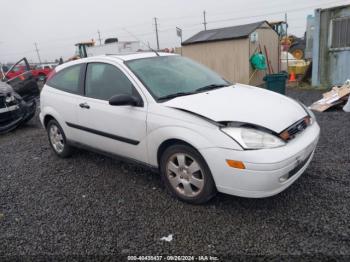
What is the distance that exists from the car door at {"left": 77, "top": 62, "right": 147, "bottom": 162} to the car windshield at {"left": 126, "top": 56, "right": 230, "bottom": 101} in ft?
0.61

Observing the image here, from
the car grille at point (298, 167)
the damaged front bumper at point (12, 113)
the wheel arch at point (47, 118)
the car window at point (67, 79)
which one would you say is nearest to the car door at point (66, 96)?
the car window at point (67, 79)

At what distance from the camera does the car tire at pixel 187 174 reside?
280 centimetres

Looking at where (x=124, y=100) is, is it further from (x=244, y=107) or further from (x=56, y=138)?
(x=56, y=138)

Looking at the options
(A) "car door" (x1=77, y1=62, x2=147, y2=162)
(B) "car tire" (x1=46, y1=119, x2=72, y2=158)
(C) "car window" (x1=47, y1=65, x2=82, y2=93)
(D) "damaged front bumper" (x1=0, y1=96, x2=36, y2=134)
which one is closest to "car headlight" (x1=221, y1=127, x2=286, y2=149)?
(A) "car door" (x1=77, y1=62, x2=147, y2=162)

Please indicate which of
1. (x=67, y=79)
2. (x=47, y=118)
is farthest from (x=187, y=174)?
(x=47, y=118)

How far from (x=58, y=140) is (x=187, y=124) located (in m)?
2.78

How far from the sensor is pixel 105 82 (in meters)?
3.70

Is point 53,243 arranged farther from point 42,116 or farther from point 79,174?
point 42,116

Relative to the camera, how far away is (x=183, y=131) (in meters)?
2.80

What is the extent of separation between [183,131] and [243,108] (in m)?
0.63

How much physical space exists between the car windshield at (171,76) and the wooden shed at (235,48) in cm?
707

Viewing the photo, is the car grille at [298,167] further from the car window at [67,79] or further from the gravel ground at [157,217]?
the car window at [67,79]

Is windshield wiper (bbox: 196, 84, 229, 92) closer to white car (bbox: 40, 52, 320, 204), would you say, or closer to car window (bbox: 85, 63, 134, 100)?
white car (bbox: 40, 52, 320, 204)

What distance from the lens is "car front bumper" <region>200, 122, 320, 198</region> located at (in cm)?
246
